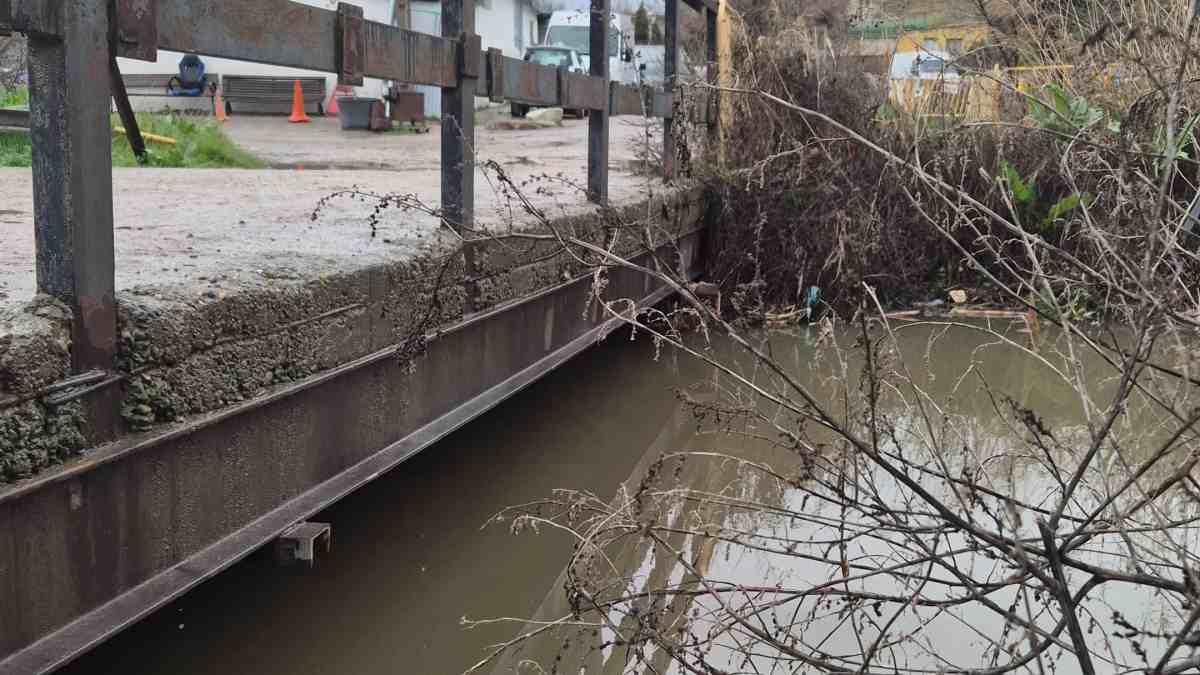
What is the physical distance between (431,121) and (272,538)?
1954cm

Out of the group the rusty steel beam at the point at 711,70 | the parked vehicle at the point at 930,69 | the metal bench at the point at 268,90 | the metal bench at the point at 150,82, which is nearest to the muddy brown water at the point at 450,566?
the parked vehicle at the point at 930,69

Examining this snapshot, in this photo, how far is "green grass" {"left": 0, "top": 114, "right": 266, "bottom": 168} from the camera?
9.04m

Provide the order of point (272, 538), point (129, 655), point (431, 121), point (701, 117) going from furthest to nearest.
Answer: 1. point (431, 121)
2. point (701, 117)
3. point (129, 655)
4. point (272, 538)

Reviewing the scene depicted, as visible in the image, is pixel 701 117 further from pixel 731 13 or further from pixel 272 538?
pixel 272 538

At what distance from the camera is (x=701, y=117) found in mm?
8289

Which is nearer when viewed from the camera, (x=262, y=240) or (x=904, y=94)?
(x=262, y=240)

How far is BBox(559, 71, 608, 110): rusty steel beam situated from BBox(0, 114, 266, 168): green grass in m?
4.57

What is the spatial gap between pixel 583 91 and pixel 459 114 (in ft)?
4.91

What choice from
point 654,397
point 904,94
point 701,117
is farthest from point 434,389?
point 904,94

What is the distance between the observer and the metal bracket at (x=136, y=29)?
2246 millimetres

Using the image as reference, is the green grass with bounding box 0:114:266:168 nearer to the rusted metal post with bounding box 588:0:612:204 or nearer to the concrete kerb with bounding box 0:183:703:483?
the rusted metal post with bounding box 588:0:612:204

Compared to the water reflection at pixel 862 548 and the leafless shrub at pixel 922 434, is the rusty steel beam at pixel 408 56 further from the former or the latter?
the water reflection at pixel 862 548

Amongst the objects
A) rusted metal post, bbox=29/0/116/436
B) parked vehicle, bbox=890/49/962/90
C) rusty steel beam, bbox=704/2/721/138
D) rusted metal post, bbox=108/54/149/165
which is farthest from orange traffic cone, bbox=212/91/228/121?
rusted metal post, bbox=29/0/116/436

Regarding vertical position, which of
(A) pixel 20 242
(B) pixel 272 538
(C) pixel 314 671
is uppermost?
(A) pixel 20 242
